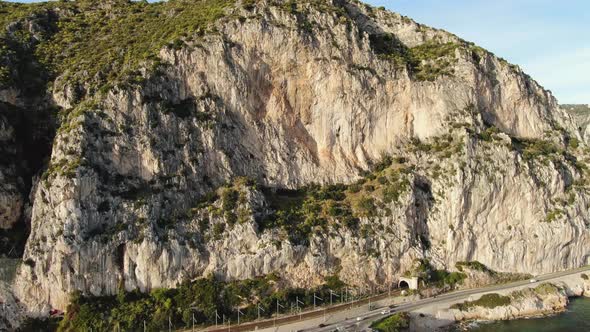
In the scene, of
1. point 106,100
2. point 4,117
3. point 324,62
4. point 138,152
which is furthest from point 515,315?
point 4,117

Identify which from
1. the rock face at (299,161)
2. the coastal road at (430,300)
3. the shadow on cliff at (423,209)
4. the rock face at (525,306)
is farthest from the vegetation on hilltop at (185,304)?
the rock face at (525,306)

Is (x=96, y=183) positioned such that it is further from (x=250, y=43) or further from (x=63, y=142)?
→ (x=250, y=43)

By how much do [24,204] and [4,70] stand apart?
2337 centimetres

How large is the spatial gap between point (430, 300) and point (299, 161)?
1194 inches

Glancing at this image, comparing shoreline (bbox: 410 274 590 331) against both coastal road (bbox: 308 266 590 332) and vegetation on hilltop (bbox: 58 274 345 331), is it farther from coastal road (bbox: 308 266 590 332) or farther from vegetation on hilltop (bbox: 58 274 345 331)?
vegetation on hilltop (bbox: 58 274 345 331)

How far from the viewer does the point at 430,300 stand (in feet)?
236

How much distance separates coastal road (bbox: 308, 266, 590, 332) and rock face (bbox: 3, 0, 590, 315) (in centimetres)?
227

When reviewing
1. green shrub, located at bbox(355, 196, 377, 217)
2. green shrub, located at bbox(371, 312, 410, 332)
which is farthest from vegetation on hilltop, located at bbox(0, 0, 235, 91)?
green shrub, located at bbox(371, 312, 410, 332)

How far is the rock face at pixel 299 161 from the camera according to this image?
6444 cm

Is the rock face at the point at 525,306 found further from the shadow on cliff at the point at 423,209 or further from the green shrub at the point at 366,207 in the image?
the green shrub at the point at 366,207

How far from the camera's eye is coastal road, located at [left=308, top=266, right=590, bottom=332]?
62219 millimetres

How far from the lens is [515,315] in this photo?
71.6 meters

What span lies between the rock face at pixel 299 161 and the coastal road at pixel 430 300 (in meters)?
2.27

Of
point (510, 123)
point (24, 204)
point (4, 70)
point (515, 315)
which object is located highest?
point (4, 70)
